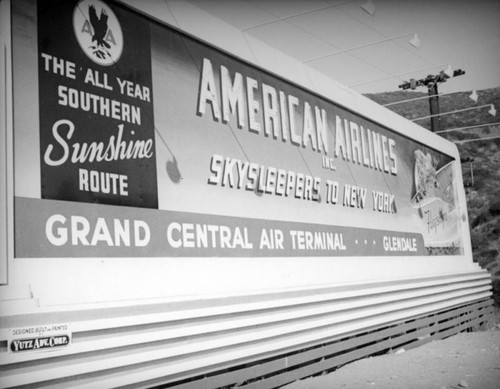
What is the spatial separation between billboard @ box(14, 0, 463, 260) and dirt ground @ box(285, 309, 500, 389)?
1.09 m

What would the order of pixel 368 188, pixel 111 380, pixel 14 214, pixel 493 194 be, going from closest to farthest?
pixel 14 214 → pixel 111 380 → pixel 368 188 → pixel 493 194

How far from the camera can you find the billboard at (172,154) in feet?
9.94

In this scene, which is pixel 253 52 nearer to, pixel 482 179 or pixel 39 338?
pixel 39 338

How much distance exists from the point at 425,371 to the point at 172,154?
316 centimetres

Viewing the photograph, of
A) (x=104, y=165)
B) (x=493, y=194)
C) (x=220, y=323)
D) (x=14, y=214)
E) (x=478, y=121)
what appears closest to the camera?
(x=14, y=214)

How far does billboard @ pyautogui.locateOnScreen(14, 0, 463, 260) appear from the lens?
9.94 ft

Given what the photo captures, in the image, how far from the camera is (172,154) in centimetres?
381

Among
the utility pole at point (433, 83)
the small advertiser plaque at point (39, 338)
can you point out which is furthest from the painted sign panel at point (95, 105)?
the utility pole at point (433, 83)

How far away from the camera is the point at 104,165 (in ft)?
10.7

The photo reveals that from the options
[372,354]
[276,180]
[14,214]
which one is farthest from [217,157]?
[372,354]

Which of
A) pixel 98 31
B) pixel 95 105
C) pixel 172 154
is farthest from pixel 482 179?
pixel 95 105

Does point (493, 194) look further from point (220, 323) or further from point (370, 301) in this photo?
point (220, 323)

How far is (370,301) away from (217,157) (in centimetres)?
248

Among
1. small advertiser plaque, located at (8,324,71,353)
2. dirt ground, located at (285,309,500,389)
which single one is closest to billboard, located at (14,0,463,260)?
small advertiser plaque, located at (8,324,71,353)
